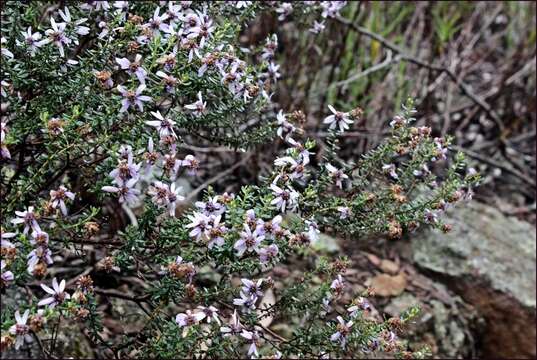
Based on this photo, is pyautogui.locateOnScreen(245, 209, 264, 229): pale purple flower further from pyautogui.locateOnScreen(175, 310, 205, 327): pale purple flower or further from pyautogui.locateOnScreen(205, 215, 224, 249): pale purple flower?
pyautogui.locateOnScreen(175, 310, 205, 327): pale purple flower

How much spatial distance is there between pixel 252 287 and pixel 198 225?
0.73 feet

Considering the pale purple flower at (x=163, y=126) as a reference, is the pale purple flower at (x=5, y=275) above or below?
below

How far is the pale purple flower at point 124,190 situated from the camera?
1.46 metres

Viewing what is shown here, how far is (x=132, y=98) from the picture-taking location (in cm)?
155

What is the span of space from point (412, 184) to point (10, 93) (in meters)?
1.08

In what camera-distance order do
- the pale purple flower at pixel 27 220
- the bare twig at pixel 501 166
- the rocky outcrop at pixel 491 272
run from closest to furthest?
the pale purple flower at pixel 27 220, the rocky outcrop at pixel 491 272, the bare twig at pixel 501 166

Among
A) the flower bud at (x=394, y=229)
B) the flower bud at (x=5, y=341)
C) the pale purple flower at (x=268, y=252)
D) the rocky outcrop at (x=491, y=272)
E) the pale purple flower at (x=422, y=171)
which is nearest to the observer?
Answer: the flower bud at (x=5, y=341)

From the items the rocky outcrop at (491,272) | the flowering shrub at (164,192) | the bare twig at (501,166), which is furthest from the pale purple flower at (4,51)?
the bare twig at (501,166)

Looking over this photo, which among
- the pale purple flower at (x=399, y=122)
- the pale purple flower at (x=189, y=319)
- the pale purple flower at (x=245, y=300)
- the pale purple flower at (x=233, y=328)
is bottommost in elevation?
the pale purple flower at (x=233, y=328)

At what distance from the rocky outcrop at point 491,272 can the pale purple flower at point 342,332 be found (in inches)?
63.7

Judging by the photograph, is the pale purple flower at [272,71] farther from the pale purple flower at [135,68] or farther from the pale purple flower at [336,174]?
the pale purple flower at [135,68]

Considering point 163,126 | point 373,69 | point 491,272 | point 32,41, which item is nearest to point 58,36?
point 32,41

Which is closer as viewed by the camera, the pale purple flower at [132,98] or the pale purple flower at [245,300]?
the pale purple flower at [132,98]

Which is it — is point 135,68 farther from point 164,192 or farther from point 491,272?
point 491,272
